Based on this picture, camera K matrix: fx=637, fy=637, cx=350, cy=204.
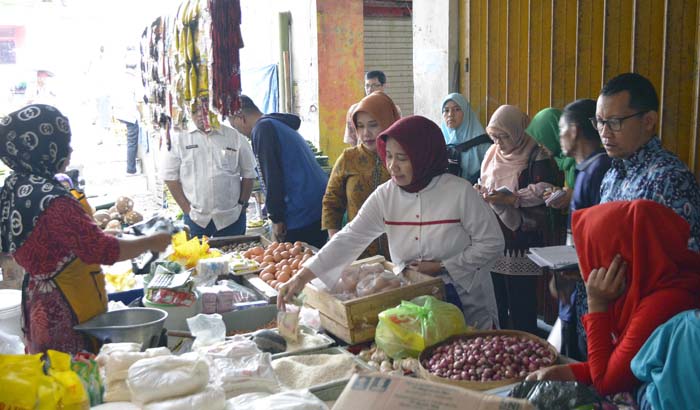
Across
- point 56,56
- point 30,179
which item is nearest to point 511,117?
point 30,179

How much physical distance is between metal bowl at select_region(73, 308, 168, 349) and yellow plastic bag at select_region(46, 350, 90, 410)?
0.45 metres

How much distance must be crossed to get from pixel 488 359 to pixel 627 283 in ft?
1.74

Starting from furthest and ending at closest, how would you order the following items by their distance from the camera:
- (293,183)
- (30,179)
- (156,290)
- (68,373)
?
(293,183) → (156,290) → (30,179) → (68,373)

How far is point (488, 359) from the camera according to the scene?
223 centimetres

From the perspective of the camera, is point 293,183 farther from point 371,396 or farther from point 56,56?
point 56,56

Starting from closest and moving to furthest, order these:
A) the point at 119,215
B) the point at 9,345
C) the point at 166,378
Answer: the point at 166,378
the point at 9,345
the point at 119,215

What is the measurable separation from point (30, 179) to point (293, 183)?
247cm

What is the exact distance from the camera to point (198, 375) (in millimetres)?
2006

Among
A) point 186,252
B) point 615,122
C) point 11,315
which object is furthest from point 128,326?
point 615,122

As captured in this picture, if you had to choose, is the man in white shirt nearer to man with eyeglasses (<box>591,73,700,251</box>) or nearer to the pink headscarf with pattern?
the pink headscarf with pattern

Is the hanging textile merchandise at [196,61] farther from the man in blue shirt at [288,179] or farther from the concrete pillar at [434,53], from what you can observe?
the concrete pillar at [434,53]

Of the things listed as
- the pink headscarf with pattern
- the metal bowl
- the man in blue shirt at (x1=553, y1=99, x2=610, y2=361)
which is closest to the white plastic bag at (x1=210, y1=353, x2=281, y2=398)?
the metal bowl

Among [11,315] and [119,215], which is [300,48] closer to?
[119,215]

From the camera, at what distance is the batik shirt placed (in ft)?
8.08
